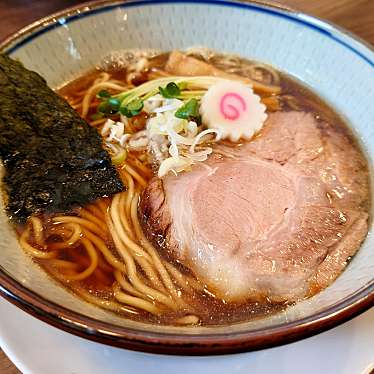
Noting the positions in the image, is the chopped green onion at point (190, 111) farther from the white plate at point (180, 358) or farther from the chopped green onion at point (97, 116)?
the white plate at point (180, 358)

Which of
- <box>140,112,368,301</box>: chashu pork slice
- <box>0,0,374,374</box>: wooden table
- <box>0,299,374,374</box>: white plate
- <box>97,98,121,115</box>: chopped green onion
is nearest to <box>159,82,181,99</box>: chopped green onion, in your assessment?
<box>97,98,121,115</box>: chopped green onion

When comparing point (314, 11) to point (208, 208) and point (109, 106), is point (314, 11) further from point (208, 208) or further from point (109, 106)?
point (208, 208)

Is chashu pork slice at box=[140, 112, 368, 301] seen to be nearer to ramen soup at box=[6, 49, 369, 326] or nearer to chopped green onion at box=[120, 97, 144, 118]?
ramen soup at box=[6, 49, 369, 326]

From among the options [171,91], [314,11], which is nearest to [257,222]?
[171,91]

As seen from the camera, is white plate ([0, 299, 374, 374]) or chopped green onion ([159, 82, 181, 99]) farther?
chopped green onion ([159, 82, 181, 99])

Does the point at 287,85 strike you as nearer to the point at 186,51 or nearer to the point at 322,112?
the point at 322,112

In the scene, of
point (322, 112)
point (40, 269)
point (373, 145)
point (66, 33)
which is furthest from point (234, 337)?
point (66, 33)

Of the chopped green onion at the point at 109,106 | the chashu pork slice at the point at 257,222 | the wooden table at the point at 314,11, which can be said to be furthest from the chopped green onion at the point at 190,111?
the wooden table at the point at 314,11
